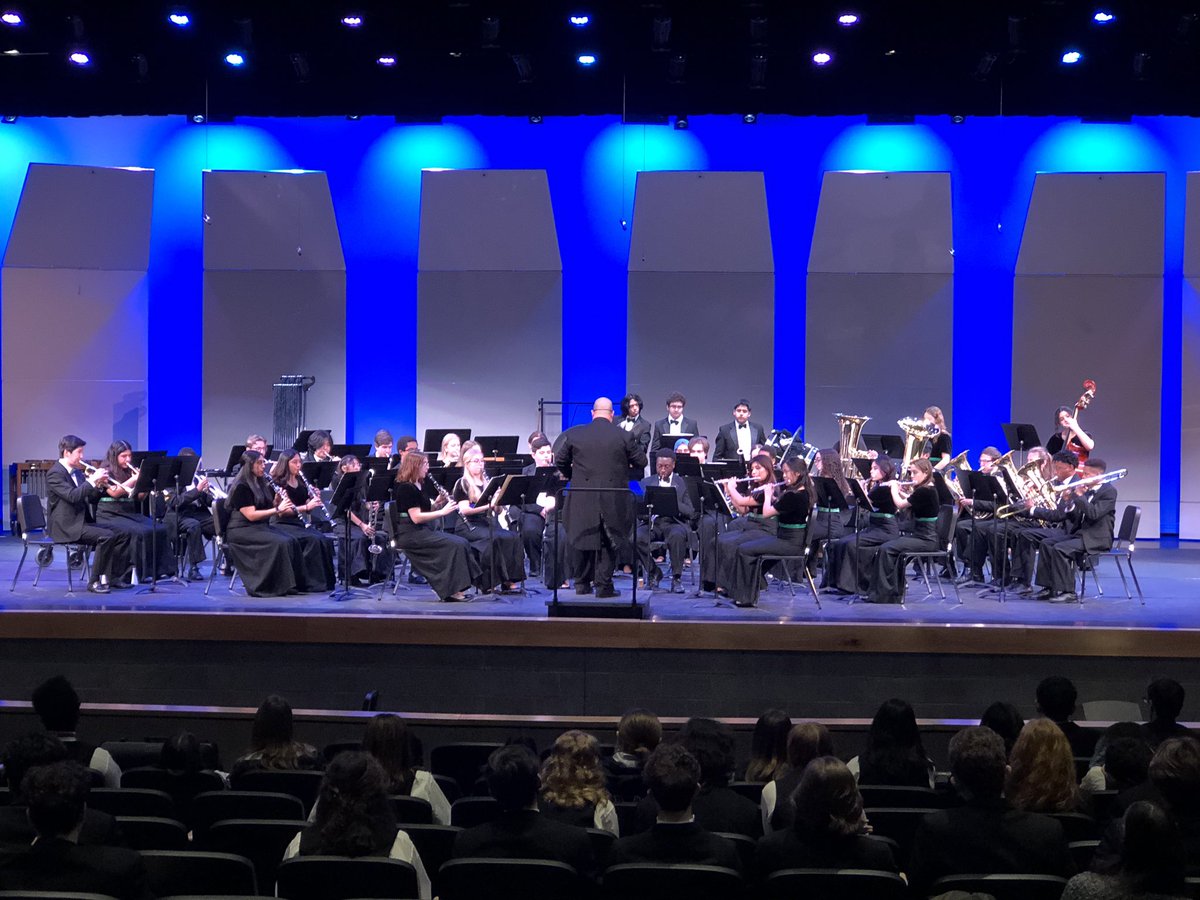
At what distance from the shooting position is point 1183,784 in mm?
3359

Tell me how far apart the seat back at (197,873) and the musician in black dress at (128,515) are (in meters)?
6.34

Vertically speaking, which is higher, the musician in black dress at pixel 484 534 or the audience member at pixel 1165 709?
the musician in black dress at pixel 484 534

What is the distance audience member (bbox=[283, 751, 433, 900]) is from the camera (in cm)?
324

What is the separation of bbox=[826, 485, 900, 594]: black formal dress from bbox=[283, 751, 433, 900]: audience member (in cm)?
614

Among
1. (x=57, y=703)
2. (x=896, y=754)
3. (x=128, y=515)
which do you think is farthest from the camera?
(x=128, y=515)

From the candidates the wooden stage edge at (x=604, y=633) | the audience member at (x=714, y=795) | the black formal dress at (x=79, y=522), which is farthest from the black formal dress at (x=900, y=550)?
the black formal dress at (x=79, y=522)

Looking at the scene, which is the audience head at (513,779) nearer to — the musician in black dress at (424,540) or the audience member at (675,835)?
the audience member at (675,835)

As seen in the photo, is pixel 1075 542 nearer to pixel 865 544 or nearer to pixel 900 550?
pixel 900 550

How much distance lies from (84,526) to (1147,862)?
813 cm

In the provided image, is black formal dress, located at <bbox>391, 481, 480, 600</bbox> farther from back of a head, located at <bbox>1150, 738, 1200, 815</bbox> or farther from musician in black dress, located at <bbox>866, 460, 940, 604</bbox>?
back of a head, located at <bbox>1150, 738, 1200, 815</bbox>

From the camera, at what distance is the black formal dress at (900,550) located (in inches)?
348

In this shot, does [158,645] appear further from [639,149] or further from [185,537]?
[639,149]

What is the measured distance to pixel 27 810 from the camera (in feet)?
10.5

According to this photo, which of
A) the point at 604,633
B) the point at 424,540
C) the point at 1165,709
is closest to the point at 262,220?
the point at 424,540
